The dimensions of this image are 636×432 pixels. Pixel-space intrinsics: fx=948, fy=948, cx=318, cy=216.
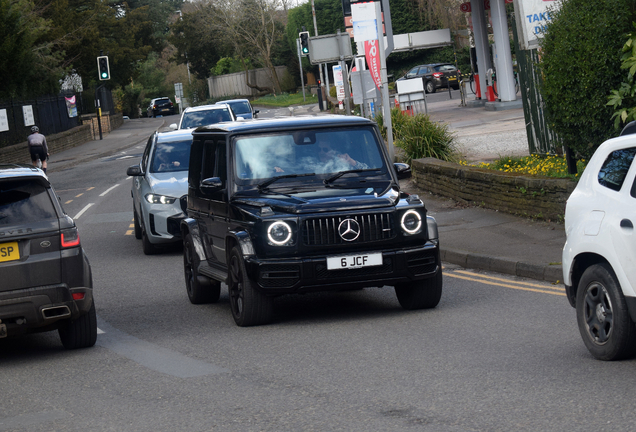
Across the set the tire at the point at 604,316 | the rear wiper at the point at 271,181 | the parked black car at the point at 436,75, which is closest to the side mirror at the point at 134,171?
the rear wiper at the point at 271,181

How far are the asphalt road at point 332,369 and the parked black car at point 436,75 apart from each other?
48286 millimetres

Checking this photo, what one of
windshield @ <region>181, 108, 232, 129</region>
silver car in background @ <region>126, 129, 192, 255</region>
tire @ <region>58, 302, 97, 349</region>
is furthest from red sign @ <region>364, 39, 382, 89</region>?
tire @ <region>58, 302, 97, 349</region>

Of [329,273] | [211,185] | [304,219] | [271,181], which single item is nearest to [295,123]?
[271,181]

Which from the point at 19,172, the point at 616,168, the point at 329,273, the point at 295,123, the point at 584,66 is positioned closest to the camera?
the point at 616,168

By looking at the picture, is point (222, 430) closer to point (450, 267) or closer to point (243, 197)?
point (243, 197)

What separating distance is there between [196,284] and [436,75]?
49418mm

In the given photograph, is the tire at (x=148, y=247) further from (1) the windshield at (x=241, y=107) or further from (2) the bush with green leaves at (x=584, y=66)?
(1) the windshield at (x=241, y=107)

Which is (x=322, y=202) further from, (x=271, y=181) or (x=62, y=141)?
(x=62, y=141)

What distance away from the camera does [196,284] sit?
9.99 m

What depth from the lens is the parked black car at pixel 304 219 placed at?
321 inches

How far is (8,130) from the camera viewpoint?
136 feet

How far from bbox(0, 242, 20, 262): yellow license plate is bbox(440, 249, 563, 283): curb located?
5.50m

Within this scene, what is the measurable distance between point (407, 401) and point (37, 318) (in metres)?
3.21

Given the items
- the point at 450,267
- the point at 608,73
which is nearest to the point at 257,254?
the point at 450,267
